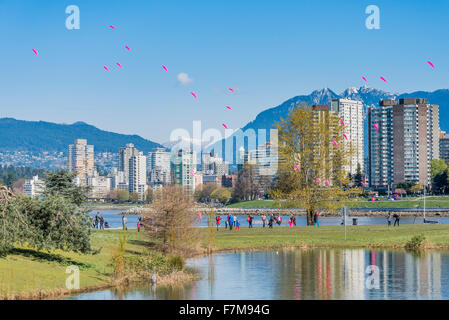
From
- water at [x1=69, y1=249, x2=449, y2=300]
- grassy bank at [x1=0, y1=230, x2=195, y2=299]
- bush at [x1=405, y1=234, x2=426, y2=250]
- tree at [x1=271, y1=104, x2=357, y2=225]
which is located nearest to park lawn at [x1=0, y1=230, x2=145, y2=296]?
grassy bank at [x1=0, y1=230, x2=195, y2=299]

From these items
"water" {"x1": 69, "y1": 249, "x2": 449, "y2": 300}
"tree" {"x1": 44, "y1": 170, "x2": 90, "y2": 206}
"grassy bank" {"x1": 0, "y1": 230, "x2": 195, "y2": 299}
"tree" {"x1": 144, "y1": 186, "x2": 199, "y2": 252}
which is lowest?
"water" {"x1": 69, "y1": 249, "x2": 449, "y2": 300}

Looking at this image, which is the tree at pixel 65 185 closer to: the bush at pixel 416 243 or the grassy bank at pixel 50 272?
the grassy bank at pixel 50 272

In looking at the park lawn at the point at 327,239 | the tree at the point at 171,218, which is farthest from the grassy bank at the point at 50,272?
the park lawn at the point at 327,239

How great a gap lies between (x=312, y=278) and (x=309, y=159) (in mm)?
33558

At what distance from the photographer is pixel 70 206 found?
3122 cm

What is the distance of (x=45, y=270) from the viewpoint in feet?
99.2

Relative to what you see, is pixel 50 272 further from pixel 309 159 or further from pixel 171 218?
pixel 309 159

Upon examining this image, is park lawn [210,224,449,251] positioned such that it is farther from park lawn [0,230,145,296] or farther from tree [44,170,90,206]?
park lawn [0,230,145,296]

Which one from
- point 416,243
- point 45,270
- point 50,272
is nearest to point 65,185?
point 45,270

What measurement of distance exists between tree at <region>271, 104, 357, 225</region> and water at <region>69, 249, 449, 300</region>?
67.1 feet

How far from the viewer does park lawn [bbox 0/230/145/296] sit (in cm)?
2702
